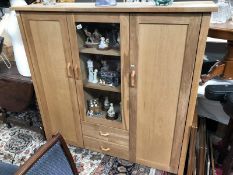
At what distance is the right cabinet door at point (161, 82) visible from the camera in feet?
3.59

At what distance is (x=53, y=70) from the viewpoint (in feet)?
5.08

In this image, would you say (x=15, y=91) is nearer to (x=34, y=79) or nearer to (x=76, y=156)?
(x=34, y=79)

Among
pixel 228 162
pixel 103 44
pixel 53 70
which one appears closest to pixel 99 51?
pixel 103 44

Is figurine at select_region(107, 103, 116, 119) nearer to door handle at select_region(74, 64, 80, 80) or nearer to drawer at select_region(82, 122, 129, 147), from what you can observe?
drawer at select_region(82, 122, 129, 147)

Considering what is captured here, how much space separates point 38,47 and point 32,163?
38.5 inches

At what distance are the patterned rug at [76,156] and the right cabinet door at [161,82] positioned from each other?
20cm

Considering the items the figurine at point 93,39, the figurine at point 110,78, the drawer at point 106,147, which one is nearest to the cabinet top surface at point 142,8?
the figurine at point 93,39

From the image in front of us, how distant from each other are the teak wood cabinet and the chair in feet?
1.97

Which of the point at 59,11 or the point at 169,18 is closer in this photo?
the point at 169,18

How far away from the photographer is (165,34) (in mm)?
1119

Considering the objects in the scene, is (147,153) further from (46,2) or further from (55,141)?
(46,2)

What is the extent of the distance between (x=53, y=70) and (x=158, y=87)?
32.3 inches

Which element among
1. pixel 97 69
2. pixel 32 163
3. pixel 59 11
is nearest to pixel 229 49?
pixel 97 69

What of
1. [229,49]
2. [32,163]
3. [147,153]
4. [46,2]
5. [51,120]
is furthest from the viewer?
[51,120]
